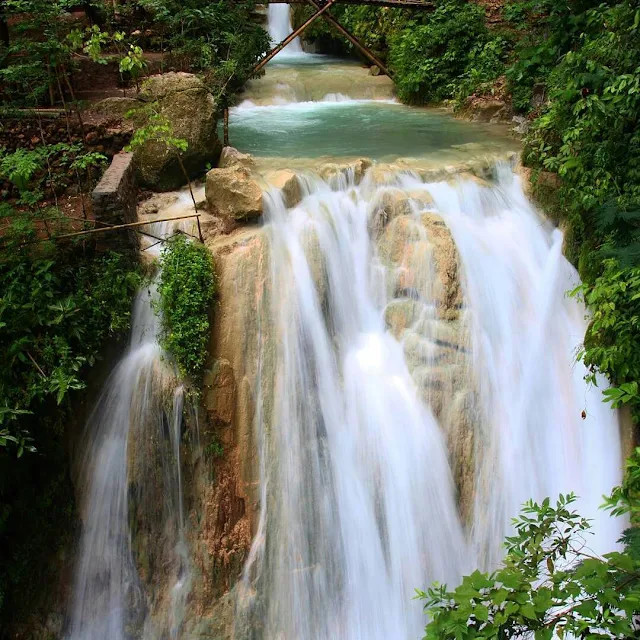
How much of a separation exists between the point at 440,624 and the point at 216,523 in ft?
10.9

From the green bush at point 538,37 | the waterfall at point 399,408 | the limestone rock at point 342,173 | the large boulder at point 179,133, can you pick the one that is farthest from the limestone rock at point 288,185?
the green bush at point 538,37

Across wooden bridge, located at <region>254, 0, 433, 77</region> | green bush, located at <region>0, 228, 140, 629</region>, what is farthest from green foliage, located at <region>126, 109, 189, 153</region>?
wooden bridge, located at <region>254, 0, 433, 77</region>

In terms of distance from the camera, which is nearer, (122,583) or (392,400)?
(122,583)

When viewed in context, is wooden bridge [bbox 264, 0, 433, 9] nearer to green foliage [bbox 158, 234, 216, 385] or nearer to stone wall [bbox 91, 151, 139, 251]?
stone wall [bbox 91, 151, 139, 251]

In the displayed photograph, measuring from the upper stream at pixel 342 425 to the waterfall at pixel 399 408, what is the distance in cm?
2

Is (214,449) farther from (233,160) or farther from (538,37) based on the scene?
(538,37)

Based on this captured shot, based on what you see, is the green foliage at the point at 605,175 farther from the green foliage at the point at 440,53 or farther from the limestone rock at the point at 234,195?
the green foliage at the point at 440,53

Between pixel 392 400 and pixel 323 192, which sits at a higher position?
pixel 323 192

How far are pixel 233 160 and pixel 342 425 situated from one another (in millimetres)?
3800

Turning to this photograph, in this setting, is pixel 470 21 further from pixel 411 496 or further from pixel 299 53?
pixel 411 496

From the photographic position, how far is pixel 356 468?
5785mm

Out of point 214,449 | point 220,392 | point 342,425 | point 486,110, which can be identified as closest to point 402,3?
point 486,110

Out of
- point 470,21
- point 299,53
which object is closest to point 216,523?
point 470,21

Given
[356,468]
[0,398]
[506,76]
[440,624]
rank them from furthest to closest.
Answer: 1. [506,76]
2. [356,468]
3. [0,398]
4. [440,624]
